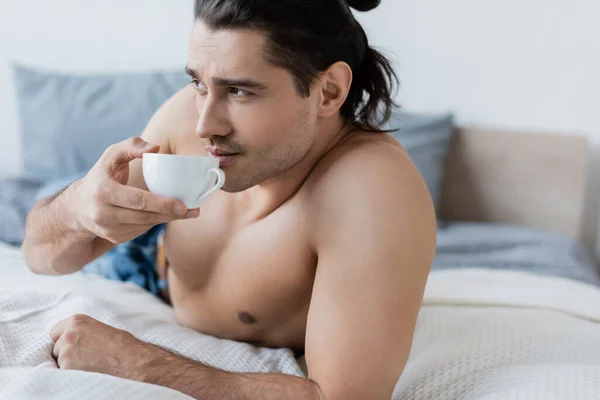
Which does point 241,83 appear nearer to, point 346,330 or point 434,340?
point 346,330

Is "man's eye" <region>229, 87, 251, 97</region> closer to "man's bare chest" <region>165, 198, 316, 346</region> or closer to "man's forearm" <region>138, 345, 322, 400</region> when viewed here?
"man's bare chest" <region>165, 198, 316, 346</region>

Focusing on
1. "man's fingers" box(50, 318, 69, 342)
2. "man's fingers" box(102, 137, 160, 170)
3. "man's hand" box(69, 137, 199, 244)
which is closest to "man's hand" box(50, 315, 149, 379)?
"man's fingers" box(50, 318, 69, 342)

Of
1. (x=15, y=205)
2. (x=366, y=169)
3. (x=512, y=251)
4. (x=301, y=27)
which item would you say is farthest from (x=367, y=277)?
(x=15, y=205)

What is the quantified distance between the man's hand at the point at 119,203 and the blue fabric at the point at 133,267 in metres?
0.54

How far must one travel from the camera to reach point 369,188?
1095 millimetres

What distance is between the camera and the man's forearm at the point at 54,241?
1222mm

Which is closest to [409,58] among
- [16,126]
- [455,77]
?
[455,77]

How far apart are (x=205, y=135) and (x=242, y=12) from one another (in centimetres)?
19

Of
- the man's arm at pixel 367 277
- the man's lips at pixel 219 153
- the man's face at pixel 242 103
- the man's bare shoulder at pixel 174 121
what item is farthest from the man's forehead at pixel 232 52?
the man's bare shoulder at pixel 174 121

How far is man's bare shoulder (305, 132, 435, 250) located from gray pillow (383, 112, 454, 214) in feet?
3.23

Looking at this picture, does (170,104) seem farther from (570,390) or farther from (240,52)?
(570,390)

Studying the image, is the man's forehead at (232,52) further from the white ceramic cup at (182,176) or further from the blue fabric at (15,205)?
→ the blue fabric at (15,205)

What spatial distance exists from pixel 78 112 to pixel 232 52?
1.44 meters

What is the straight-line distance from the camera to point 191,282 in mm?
1353
